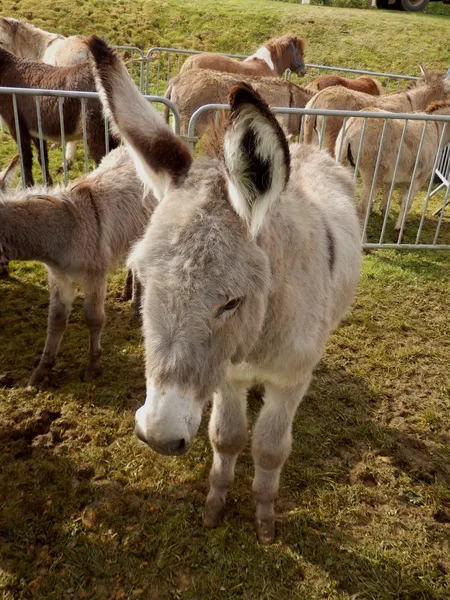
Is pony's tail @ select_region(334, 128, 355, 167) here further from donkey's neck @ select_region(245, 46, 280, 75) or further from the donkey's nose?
the donkey's nose

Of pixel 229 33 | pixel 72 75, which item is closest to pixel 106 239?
pixel 72 75

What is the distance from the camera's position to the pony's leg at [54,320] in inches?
134

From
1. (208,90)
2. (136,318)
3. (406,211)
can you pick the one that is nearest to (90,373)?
(136,318)

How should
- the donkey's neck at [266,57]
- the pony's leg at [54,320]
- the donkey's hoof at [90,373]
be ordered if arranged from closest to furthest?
the pony's leg at [54,320], the donkey's hoof at [90,373], the donkey's neck at [266,57]

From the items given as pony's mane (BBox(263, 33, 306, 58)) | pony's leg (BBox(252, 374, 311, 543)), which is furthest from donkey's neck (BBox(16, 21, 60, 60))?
pony's leg (BBox(252, 374, 311, 543))

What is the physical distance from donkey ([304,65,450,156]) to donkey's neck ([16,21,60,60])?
605 centimetres

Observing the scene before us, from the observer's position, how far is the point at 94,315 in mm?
3467

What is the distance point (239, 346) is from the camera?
5.07 ft

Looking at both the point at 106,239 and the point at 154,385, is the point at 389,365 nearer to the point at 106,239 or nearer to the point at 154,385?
the point at 106,239

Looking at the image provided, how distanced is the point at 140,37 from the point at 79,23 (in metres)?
1.92

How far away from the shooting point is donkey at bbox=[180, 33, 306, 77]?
8758mm

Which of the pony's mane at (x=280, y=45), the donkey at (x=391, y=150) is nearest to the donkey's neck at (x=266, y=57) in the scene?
the pony's mane at (x=280, y=45)

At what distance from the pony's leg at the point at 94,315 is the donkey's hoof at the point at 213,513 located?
153cm

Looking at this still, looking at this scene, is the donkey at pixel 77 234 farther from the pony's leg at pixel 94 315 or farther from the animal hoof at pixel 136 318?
the animal hoof at pixel 136 318
